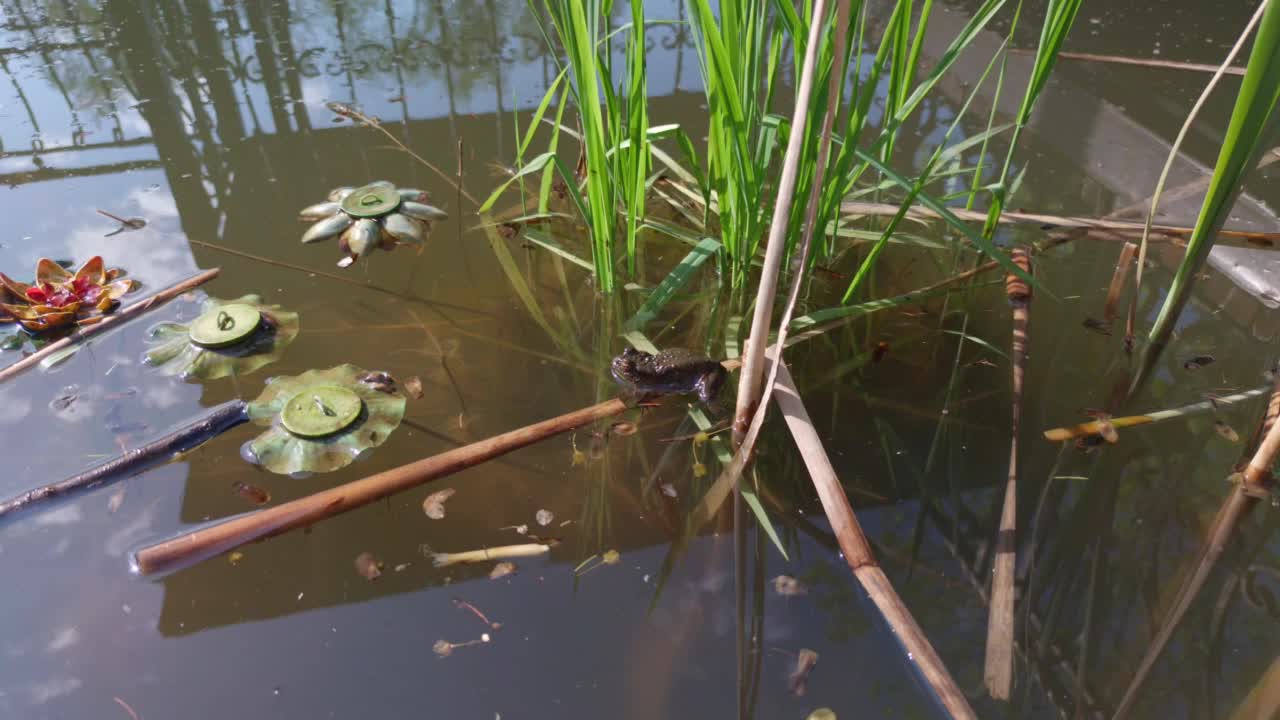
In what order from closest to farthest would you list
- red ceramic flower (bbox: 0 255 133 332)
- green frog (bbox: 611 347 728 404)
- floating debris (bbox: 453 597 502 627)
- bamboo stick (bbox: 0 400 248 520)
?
floating debris (bbox: 453 597 502 627) → bamboo stick (bbox: 0 400 248 520) → green frog (bbox: 611 347 728 404) → red ceramic flower (bbox: 0 255 133 332)

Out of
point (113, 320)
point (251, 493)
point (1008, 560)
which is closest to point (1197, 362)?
point (1008, 560)

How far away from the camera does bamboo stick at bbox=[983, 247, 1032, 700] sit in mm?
Result: 1073

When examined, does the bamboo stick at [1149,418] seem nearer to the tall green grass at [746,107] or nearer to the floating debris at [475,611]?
the tall green grass at [746,107]

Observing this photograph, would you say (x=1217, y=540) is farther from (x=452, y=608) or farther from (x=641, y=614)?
(x=452, y=608)

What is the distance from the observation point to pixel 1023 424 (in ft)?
4.85

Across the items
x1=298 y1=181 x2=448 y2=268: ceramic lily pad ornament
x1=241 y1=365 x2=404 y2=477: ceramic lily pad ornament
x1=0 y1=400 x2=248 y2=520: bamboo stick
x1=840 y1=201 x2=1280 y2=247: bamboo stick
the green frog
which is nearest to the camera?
x1=0 y1=400 x2=248 y2=520: bamboo stick

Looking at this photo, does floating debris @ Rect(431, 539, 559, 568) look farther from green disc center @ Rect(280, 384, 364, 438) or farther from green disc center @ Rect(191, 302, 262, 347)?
green disc center @ Rect(191, 302, 262, 347)

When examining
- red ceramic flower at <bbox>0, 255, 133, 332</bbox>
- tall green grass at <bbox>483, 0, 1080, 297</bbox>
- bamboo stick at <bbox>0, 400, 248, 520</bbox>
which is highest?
tall green grass at <bbox>483, 0, 1080, 297</bbox>

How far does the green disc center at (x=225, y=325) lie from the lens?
1.59 metres

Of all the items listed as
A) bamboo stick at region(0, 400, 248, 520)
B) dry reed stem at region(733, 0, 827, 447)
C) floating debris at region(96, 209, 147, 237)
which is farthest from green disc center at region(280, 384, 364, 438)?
floating debris at region(96, 209, 147, 237)

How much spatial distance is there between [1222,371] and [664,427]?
1173 millimetres

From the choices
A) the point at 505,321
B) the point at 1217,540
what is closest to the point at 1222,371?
the point at 1217,540

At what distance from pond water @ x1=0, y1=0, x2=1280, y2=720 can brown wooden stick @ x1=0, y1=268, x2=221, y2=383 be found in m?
0.03

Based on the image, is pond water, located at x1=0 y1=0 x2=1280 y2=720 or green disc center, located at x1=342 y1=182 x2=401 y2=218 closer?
pond water, located at x1=0 y1=0 x2=1280 y2=720
